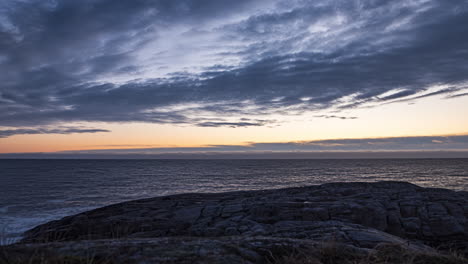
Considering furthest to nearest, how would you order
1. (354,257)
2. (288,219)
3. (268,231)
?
(288,219)
(268,231)
(354,257)

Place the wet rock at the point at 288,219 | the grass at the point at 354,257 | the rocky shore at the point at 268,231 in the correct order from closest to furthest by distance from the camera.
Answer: the grass at the point at 354,257
the rocky shore at the point at 268,231
the wet rock at the point at 288,219

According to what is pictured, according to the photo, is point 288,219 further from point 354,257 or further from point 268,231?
point 354,257

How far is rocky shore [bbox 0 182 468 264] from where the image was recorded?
5.52 m

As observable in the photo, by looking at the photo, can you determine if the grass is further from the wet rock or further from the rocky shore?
the wet rock

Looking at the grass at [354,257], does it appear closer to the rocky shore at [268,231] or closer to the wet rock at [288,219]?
the rocky shore at [268,231]

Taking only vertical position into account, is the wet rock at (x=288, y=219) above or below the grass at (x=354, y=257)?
below

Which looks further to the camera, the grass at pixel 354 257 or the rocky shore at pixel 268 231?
the rocky shore at pixel 268 231

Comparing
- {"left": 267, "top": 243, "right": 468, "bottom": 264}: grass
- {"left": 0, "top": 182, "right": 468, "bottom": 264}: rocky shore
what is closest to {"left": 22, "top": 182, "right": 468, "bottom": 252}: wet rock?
{"left": 0, "top": 182, "right": 468, "bottom": 264}: rocky shore

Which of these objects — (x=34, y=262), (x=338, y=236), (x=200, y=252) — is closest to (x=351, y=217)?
(x=338, y=236)

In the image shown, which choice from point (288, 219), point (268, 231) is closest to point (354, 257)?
point (268, 231)

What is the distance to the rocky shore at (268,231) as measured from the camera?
5523 mm

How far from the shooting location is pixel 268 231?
1153cm

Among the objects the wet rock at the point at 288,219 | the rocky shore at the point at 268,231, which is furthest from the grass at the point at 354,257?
the wet rock at the point at 288,219

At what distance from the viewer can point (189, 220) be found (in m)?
17.6
